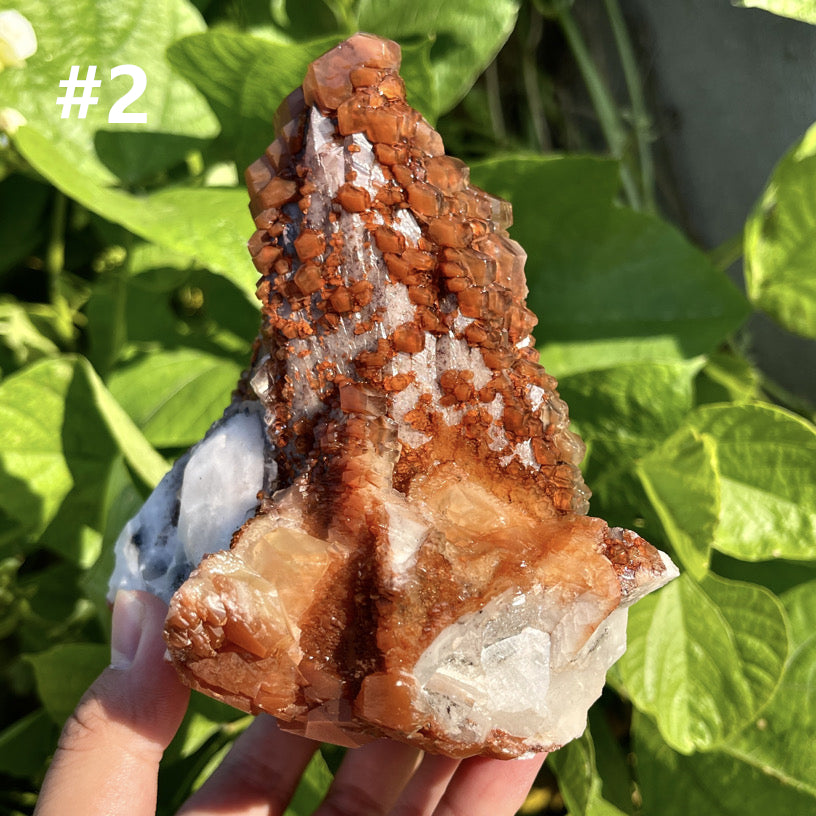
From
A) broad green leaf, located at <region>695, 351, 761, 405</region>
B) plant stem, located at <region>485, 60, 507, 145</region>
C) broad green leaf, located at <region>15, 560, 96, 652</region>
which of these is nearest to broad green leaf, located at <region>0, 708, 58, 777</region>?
broad green leaf, located at <region>15, 560, 96, 652</region>

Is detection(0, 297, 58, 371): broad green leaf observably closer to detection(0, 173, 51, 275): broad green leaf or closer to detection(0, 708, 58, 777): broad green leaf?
detection(0, 173, 51, 275): broad green leaf

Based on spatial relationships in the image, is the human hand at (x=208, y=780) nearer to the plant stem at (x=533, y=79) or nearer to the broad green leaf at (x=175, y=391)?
the broad green leaf at (x=175, y=391)

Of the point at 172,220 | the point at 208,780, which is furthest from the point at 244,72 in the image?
the point at 208,780

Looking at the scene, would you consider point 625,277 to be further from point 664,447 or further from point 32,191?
point 32,191

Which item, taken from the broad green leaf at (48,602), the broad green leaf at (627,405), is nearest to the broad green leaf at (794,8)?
the broad green leaf at (627,405)

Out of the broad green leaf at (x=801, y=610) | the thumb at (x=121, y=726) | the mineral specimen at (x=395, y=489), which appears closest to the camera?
the mineral specimen at (x=395, y=489)

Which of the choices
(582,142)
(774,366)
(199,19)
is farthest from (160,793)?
(582,142)

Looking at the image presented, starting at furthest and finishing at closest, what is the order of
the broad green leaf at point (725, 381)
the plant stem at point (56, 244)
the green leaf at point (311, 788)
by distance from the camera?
the plant stem at point (56, 244) → the broad green leaf at point (725, 381) → the green leaf at point (311, 788)

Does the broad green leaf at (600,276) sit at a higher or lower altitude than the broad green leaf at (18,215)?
higher
